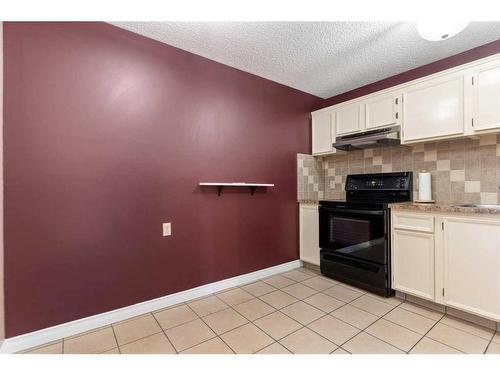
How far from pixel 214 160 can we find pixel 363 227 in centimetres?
163

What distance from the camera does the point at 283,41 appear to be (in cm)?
198

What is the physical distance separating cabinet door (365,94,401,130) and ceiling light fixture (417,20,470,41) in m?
0.87

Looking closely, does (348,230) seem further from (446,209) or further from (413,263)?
(446,209)

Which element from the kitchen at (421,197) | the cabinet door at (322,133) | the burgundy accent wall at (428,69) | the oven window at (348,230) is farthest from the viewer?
the cabinet door at (322,133)

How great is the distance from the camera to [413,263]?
1972mm

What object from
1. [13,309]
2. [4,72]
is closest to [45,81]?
[4,72]

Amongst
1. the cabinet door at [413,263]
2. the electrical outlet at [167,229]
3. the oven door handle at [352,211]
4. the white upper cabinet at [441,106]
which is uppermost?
the white upper cabinet at [441,106]

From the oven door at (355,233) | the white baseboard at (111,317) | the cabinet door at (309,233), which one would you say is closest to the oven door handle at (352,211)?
the oven door at (355,233)

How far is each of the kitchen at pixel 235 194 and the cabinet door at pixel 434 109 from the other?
0.01 meters

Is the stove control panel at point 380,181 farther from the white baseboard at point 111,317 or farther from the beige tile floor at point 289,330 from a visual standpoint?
the white baseboard at point 111,317

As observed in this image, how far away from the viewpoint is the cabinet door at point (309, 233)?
276 centimetres

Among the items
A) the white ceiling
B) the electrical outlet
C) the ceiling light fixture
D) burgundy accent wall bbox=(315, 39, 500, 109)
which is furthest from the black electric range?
the electrical outlet
